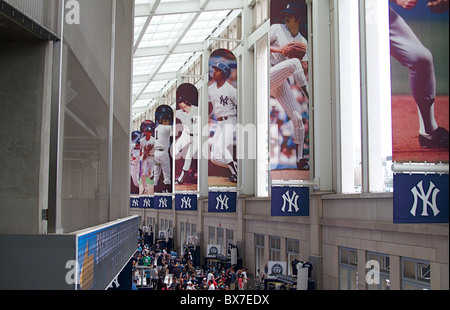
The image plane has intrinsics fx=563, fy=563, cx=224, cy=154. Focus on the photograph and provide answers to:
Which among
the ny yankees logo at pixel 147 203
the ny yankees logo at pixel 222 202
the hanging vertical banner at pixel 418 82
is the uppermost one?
the hanging vertical banner at pixel 418 82

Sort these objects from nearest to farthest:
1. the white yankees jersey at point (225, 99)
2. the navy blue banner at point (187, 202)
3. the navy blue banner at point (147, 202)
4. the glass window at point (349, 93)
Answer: the glass window at point (349, 93) → the white yankees jersey at point (225, 99) → the navy blue banner at point (187, 202) → the navy blue banner at point (147, 202)

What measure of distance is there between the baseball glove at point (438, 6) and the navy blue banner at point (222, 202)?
1655 cm

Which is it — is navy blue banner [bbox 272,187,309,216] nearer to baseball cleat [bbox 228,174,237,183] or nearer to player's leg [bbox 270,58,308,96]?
player's leg [bbox 270,58,308,96]

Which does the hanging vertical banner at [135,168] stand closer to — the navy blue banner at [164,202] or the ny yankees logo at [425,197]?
the navy blue banner at [164,202]

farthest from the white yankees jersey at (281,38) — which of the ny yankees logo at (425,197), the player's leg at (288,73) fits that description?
the ny yankees logo at (425,197)

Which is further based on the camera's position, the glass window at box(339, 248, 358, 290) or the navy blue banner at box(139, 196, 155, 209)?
the navy blue banner at box(139, 196, 155, 209)

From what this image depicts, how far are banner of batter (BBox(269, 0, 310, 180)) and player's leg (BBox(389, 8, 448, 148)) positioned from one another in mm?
8172

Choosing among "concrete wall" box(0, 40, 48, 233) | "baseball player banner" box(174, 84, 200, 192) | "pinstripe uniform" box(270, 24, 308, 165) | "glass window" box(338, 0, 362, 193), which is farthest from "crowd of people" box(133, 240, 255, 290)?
"concrete wall" box(0, 40, 48, 233)

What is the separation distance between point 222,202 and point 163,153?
10.6 meters

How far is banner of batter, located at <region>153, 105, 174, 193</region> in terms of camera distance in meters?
33.9

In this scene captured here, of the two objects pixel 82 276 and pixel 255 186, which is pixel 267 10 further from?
pixel 82 276

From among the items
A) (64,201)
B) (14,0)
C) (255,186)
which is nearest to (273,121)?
(255,186)

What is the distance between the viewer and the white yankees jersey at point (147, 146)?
39.7 m

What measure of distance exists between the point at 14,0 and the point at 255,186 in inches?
939
